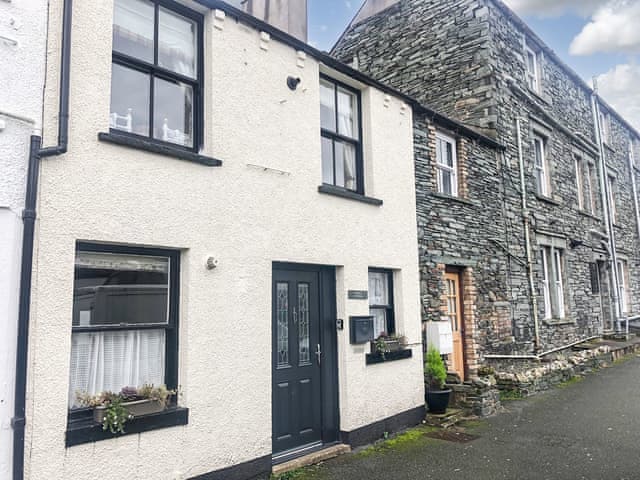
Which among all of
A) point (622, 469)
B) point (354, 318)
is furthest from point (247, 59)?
point (622, 469)

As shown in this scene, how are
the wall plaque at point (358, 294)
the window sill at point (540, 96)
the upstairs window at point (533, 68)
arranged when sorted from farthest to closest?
the upstairs window at point (533, 68) → the window sill at point (540, 96) → the wall plaque at point (358, 294)

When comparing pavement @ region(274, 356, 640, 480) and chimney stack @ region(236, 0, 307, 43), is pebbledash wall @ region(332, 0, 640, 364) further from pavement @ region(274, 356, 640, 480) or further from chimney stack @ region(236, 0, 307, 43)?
chimney stack @ region(236, 0, 307, 43)

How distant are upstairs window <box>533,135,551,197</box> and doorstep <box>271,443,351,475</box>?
1023 centimetres

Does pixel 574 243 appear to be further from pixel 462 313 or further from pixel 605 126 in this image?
pixel 605 126

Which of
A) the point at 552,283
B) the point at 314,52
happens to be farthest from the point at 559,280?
the point at 314,52

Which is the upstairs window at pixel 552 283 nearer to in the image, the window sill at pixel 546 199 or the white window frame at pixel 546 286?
the white window frame at pixel 546 286

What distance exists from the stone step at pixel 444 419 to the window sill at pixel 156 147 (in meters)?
5.24

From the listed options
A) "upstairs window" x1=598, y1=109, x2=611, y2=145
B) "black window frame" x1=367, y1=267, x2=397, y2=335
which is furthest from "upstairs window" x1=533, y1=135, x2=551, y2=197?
"black window frame" x1=367, y1=267, x2=397, y2=335

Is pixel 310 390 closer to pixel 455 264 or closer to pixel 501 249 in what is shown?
pixel 455 264

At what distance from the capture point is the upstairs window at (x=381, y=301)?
7.62 m

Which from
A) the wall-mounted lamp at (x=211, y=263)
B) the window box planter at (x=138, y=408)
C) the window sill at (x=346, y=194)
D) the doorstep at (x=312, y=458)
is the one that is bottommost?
the doorstep at (x=312, y=458)

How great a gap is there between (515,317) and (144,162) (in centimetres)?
927

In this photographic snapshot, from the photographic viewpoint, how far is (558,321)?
13.0 meters

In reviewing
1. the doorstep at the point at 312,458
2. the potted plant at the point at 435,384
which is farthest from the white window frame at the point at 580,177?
the doorstep at the point at 312,458
